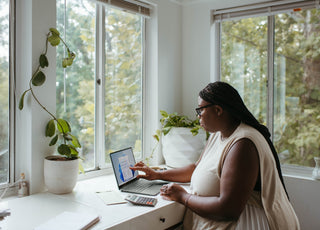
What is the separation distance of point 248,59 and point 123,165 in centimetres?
141

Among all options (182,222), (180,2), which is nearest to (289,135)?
(182,222)

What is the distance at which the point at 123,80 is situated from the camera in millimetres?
2406

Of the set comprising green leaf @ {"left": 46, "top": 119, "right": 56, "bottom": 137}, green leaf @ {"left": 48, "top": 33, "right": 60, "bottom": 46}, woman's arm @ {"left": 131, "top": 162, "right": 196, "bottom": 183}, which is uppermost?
green leaf @ {"left": 48, "top": 33, "right": 60, "bottom": 46}

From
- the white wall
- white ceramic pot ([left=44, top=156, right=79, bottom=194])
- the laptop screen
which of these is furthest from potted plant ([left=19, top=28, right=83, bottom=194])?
the white wall

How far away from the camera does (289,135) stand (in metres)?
2.37

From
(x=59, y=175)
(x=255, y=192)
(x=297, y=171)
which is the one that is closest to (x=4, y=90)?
(x=59, y=175)

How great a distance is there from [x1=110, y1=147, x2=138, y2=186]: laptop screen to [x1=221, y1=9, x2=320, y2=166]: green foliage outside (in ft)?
3.84

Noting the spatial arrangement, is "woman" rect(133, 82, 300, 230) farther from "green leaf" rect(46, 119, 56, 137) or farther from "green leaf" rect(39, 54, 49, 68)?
"green leaf" rect(39, 54, 49, 68)

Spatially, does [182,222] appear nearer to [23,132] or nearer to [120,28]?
[23,132]

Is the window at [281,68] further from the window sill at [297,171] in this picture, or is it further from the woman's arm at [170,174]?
the woman's arm at [170,174]

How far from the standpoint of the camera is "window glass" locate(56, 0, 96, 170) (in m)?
1.95

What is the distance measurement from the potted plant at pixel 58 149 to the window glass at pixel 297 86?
1603 mm

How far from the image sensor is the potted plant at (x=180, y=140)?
2330 millimetres

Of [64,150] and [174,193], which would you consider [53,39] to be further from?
[174,193]
